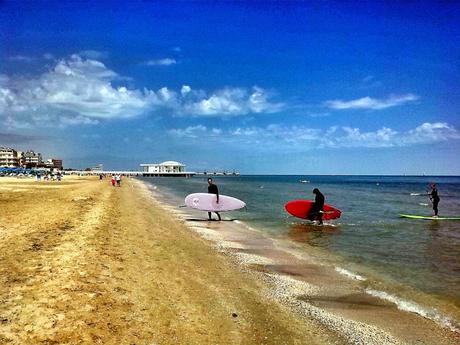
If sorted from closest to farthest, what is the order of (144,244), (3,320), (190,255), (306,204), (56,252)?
(3,320), (56,252), (190,255), (144,244), (306,204)

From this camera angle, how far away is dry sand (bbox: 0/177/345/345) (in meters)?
5.28

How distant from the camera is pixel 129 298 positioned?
6688 millimetres

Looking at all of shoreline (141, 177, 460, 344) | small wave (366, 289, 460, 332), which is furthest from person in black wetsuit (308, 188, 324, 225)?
small wave (366, 289, 460, 332)

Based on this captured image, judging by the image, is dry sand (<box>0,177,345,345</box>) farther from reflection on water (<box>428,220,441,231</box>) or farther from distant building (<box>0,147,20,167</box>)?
distant building (<box>0,147,20,167</box>)

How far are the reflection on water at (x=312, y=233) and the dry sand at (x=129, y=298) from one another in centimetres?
511

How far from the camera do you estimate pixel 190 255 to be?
1110 cm

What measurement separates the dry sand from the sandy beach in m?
0.02

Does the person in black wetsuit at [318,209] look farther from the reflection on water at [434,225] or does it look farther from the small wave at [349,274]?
the small wave at [349,274]

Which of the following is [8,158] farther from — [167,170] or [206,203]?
[206,203]

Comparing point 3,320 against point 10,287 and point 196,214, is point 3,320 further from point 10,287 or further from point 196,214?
point 196,214

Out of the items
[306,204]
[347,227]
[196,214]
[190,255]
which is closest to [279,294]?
[190,255]

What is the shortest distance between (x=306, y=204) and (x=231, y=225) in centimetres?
552

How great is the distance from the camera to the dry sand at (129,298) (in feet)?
17.3

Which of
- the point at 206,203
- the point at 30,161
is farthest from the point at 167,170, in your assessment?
the point at 206,203
